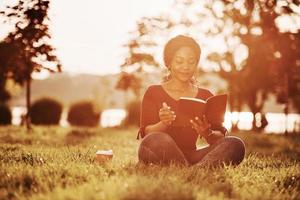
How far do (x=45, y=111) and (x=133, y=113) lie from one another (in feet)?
17.0

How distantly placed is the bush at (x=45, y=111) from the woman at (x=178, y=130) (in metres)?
22.8

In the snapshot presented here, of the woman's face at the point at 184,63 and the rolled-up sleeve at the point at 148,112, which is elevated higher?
the woman's face at the point at 184,63

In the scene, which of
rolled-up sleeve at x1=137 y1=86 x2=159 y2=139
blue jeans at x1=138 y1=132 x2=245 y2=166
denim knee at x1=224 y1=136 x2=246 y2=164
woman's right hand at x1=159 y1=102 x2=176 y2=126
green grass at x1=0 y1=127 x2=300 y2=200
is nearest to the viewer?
green grass at x1=0 y1=127 x2=300 y2=200

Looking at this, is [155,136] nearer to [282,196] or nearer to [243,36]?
[282,196]

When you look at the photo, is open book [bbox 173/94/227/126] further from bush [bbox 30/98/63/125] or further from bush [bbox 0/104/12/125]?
bush [bbox 30/98/63/125]

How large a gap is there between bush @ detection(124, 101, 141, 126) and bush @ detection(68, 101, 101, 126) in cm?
189

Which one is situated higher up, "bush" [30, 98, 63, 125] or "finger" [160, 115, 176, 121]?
"finger" [160, 115, 176, 121]

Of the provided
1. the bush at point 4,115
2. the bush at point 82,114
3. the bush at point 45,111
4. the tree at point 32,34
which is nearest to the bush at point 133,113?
the bush at point 82,114

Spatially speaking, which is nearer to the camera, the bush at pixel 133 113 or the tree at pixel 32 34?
the tree at pixel 32 34

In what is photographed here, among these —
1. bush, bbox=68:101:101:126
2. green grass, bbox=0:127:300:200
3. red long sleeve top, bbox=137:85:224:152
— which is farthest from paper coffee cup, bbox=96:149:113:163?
bush, bbox=68:101:101:126

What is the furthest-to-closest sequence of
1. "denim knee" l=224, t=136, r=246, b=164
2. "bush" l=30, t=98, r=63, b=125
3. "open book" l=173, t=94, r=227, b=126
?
"bush" l=30, t=98, r=63, b=125 → "denim knee" l=224, t=136, r=246, b=164 → "open book" l=173, t=94, r=227, b=126

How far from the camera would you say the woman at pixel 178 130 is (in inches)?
252

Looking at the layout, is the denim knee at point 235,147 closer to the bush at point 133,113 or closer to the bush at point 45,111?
the bush at point 45,111

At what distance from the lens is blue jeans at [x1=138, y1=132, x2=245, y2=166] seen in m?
6.34
